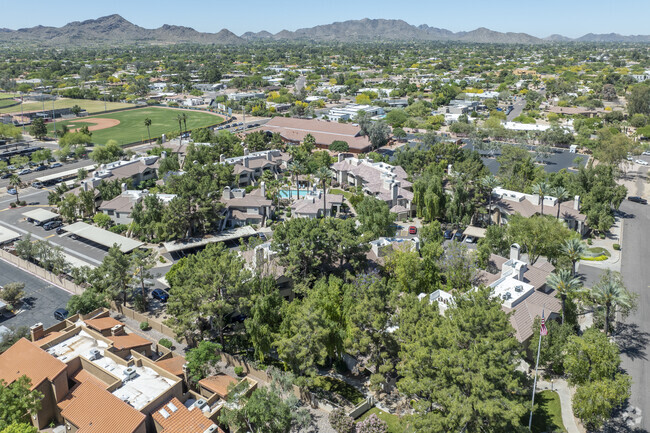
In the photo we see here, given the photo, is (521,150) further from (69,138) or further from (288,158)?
(69,138)

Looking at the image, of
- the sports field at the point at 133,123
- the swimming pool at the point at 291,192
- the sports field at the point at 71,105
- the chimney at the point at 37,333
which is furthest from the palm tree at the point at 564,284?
the sports field at the point at 71,105

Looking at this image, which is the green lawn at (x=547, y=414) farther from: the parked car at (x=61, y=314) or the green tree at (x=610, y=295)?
the parked car at (x=61, y=314)

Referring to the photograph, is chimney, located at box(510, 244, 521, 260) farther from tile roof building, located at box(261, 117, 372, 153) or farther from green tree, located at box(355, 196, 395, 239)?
tile roof building, located at box(261, 117, 372, 153)

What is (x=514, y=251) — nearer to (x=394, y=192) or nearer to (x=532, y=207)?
(x=532, y=207)

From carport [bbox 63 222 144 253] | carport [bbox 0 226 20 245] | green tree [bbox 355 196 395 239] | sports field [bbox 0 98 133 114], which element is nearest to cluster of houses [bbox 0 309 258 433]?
carport [bbox 63 222 144 253]

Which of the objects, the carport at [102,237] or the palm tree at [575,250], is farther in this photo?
the carport at [102,237]

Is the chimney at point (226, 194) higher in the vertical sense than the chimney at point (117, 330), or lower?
higher

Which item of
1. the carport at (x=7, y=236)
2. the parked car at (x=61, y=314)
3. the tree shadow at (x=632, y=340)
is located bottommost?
the tree shadow at (x=632, y=340)

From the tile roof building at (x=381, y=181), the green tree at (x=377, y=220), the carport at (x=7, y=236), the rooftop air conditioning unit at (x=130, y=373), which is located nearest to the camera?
the rooftop air conditioning unit at (x=130, y=373)
